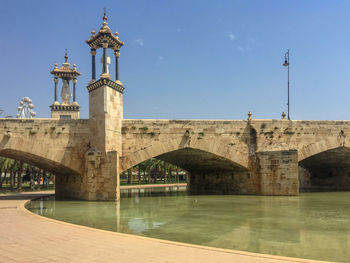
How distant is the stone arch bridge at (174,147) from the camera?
1877cm

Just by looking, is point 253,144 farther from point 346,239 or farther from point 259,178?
point 346,239

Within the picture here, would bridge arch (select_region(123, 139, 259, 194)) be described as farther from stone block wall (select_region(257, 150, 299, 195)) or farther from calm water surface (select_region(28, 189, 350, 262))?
calm water surface (select_region(28, 189, 350, 262))

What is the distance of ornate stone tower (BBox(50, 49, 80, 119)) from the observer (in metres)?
36.0

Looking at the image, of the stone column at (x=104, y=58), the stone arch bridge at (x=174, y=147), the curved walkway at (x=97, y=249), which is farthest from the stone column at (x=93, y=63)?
the curved walkway at (x=97, y=249)

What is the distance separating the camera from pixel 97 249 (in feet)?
19.4

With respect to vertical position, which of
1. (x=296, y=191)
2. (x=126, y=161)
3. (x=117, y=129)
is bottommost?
(x=296, y=191)

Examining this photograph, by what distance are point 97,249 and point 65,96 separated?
33.4 meters

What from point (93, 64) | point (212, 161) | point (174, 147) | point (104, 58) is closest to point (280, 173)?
point (212, 161)

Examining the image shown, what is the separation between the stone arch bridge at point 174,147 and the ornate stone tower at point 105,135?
0.06 meters

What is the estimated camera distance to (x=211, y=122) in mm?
21750

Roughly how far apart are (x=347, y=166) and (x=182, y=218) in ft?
75.1

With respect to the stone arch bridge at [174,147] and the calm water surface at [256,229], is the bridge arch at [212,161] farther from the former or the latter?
the calm water surface at [256,229]

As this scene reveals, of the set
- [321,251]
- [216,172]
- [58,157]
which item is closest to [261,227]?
[321,251]

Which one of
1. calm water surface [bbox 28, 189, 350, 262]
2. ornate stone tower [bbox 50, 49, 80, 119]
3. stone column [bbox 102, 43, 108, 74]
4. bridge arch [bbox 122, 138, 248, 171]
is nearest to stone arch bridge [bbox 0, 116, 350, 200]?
bridge arch [bbox 122, 138, 248, 171]
